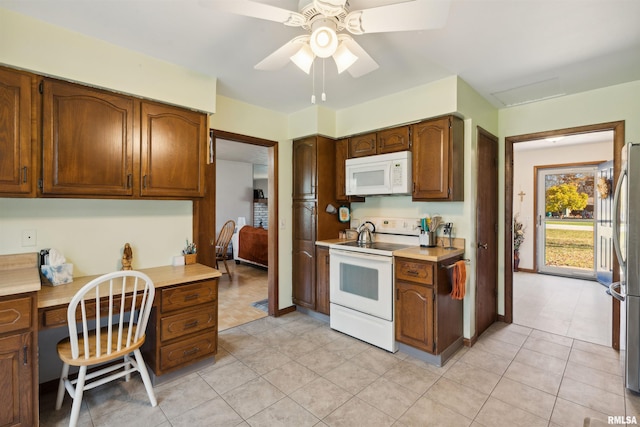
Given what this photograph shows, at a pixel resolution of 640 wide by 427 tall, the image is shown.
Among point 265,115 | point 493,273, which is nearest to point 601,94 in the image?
point 493,273

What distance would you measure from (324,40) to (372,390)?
7.60 feet

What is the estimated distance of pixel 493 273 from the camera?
3432 mm

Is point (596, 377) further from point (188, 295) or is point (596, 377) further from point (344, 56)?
point (188, 295)

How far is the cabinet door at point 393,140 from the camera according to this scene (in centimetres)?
304

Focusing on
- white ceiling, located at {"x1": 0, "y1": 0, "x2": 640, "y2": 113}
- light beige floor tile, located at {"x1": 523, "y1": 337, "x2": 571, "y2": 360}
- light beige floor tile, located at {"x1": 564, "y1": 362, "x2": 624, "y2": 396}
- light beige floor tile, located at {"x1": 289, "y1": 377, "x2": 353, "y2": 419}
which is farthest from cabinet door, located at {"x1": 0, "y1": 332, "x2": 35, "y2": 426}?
light beige floor tile, located at {"x1": 523, "y1": 337, "x2": 571, "y2": 360}

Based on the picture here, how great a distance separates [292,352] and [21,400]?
1800 mm

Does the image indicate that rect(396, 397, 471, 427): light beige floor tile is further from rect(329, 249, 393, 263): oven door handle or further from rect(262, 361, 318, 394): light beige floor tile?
rect(329, 249, 393, 263): oven door handle

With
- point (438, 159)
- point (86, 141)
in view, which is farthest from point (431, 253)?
point (86, 141)

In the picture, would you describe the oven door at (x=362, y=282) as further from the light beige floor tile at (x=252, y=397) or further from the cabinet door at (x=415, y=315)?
the light beige floor tile at (x=252, y=397)

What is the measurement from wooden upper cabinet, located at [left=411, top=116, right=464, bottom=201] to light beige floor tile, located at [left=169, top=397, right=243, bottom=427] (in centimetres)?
234

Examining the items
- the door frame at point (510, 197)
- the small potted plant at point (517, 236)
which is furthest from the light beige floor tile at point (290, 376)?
the small potted plant at point (517, 236)

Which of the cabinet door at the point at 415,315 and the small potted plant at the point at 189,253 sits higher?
the small potted plant at the point at 189,253

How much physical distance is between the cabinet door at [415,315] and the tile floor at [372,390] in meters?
0.18

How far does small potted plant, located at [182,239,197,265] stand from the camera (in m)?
2.72
